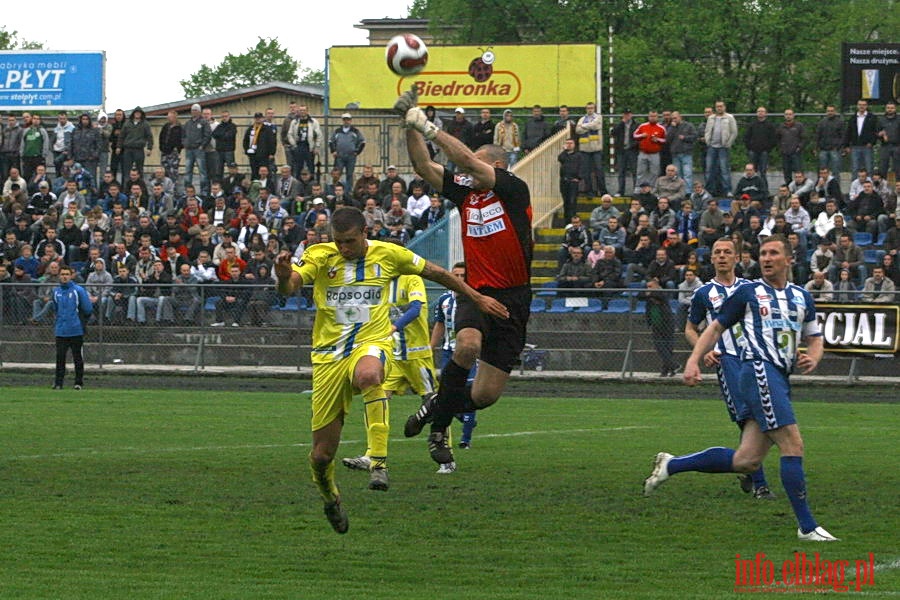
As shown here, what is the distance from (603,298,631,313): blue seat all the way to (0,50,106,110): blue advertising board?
18425 mm

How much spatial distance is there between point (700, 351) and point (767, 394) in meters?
0.50

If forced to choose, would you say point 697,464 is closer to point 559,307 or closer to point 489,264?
point 489,264

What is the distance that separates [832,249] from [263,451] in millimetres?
14297

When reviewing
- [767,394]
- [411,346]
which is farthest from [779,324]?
[411,346]

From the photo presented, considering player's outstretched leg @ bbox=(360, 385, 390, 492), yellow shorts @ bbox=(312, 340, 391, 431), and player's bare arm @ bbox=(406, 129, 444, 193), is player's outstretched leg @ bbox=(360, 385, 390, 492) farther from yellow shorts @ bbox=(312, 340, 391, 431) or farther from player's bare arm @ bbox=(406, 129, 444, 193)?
player's bare arm @ bbox=(406, 129, 444, 193)

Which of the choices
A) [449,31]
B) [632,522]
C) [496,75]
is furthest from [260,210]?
[449,31]

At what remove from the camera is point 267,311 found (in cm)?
2712

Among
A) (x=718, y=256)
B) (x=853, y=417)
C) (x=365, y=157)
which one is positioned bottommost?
(x=853, y=417)

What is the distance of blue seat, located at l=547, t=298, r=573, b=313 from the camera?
26.5 m

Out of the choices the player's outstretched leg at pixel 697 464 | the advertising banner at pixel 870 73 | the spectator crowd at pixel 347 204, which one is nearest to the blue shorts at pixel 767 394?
the player's outstretched leg at pixel 697 464

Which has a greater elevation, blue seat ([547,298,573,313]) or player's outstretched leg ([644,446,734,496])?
blue seat ([547,298,573,313])

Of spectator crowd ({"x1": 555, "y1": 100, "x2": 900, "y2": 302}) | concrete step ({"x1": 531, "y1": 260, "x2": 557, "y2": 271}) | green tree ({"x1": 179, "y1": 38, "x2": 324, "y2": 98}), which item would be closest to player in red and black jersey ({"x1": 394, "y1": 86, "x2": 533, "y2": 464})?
spectator crowd ({"x1": 555, "y1": 100, "x2": 900, "y2": 302})

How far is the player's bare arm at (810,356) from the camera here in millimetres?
9531

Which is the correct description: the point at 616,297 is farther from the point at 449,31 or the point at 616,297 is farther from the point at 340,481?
the point at 449,31
